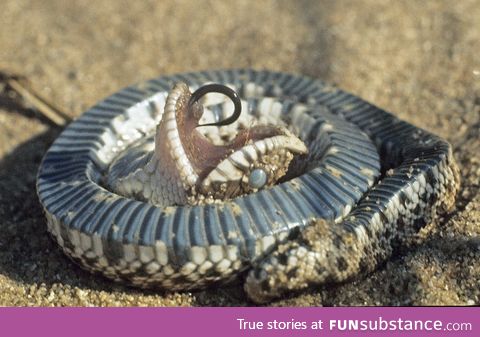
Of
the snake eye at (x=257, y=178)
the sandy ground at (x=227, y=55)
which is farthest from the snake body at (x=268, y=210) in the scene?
the sandy ground at (x=227, y=55)

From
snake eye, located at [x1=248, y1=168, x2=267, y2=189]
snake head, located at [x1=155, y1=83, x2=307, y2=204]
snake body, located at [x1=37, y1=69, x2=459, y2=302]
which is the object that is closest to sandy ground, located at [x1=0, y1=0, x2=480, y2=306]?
snake body, located at [x1=37, y1=69, x2=459, y2=302]

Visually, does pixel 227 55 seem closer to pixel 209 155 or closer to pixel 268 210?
pixel 209 155

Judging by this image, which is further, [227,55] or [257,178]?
[227,55]

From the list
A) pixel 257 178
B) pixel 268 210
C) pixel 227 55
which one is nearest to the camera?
pixel 268 210

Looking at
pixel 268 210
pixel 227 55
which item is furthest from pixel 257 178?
pixel 227 55

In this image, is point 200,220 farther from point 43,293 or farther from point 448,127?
point 448,127

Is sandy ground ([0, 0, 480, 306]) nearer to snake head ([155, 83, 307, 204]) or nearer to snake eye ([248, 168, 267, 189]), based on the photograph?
snake head ([155, 83, 307, 204])

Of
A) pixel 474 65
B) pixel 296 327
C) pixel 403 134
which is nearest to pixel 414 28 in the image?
pixel 474 65
